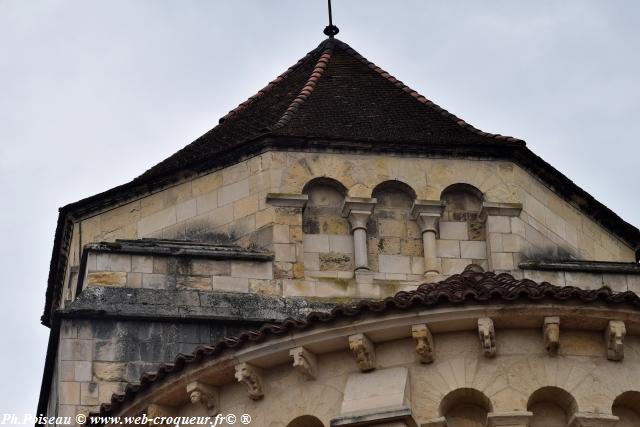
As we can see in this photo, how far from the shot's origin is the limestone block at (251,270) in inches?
1002

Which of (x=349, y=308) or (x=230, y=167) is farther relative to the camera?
(x=230, y=167)

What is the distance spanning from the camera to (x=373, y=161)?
2658 centimetres

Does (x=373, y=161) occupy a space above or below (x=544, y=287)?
above

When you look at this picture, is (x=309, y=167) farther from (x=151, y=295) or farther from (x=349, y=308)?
Result: (x=349, y=308)

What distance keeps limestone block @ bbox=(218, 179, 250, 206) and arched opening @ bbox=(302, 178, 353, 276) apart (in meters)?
0.74

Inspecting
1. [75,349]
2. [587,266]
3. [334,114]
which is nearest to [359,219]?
[334,114]

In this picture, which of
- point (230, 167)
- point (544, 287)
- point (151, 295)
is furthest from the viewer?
point (230, 167)

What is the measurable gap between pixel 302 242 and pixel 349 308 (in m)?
5.80

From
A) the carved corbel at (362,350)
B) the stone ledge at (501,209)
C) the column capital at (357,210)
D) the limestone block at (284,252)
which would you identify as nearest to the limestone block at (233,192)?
the limestone block at (284,252)

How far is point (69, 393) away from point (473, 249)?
543 cm

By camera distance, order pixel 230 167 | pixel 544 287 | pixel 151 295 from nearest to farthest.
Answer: pixel 544 287
pixel 151 295
pixel 230 167

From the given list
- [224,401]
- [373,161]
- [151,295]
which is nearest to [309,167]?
[373,161]

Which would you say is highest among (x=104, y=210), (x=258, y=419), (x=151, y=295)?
(x=104, y=210)

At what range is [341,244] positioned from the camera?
26.0 meters
